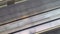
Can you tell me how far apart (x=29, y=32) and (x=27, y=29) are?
0.03 m

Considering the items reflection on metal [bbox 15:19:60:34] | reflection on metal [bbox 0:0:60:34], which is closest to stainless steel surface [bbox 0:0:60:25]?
reflection on metal [bbox 0:0:60:34]

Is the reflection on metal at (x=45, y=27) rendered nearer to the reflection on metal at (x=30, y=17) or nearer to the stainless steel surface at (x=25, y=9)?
the reflection on metal at (x=30, y=17)

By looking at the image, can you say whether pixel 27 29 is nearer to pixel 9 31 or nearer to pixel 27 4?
pixel 9 31

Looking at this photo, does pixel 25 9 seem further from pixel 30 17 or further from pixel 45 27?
pixel 45 27

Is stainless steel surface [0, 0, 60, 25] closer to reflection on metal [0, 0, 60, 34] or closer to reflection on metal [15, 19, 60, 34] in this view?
reflection on metal [0, 0, 60, 34]

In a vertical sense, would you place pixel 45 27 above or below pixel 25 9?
below

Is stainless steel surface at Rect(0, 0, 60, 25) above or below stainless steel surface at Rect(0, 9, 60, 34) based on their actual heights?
above

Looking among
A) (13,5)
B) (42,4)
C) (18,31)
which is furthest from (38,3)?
(18,31)

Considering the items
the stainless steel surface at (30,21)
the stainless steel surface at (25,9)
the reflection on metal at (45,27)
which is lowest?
the reflection on metal at (45,27)

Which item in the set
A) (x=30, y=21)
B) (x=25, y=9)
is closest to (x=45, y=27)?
(x=30, y=21)

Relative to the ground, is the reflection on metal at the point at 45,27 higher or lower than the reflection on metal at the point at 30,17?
lower

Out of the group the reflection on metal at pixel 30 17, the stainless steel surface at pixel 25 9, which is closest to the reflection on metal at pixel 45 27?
the reflection on metal at pixel 30 17

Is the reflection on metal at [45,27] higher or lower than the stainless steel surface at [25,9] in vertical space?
lower

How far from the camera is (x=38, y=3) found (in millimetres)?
1377
